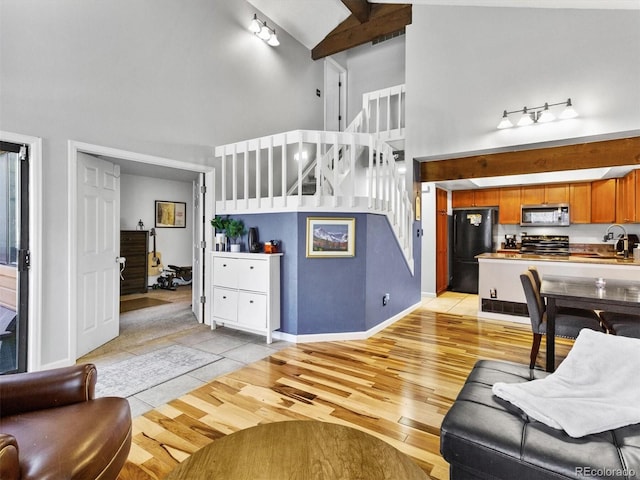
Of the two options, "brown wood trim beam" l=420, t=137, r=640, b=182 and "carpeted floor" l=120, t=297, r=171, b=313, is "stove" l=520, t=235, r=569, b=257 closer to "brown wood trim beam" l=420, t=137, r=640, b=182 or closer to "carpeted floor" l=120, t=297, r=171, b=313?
"brown wood trim beam" l=420, t=137, r=640, b=182

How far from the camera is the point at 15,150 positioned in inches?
106

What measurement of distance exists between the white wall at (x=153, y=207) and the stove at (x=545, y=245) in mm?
7356

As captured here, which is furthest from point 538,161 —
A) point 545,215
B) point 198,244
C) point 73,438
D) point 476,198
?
point 73,438

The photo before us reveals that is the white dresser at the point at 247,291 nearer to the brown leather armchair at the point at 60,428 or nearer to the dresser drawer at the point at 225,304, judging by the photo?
the dresser drawer at the point at 225,304

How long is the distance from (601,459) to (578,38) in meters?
5.03

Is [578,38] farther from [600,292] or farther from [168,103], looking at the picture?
[168,103]

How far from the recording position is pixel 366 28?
5941 mm

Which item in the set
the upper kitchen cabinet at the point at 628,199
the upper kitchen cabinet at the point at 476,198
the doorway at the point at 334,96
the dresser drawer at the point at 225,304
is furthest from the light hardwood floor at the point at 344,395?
the doorway at the point at 334,96

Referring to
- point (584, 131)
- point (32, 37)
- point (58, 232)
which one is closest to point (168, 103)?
point (32, 37)

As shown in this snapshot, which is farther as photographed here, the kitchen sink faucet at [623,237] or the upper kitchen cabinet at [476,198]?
the upper kitchen cabinet at [476,198]

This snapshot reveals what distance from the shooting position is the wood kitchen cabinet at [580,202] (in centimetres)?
560

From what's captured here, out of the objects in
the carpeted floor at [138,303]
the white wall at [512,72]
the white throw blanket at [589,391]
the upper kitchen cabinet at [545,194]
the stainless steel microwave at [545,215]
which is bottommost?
the carpeted floor at [138,303]

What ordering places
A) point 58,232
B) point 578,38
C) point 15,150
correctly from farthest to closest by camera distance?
point 578,38
point 58,232
point 15,150

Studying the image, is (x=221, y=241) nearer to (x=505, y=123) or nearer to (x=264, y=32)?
(x=264, y=32)
